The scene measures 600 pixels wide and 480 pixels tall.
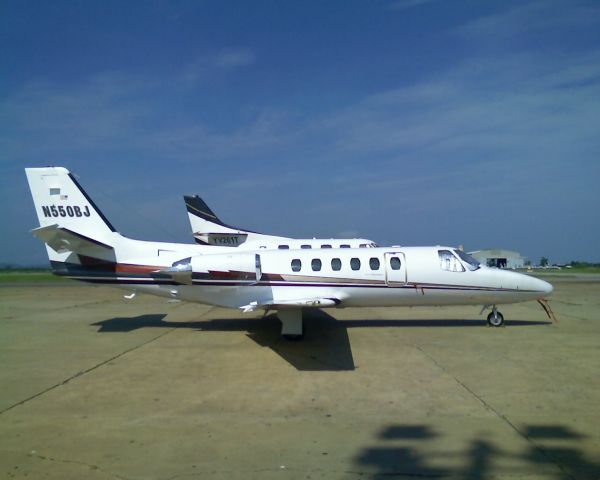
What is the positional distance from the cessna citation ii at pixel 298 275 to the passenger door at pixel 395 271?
1.1 inches

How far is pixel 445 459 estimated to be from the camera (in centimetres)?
502

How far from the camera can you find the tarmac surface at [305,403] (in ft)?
16.5

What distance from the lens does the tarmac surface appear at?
503 cm

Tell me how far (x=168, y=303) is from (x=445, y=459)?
61.1 ft

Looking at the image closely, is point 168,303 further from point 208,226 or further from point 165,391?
point 165,391

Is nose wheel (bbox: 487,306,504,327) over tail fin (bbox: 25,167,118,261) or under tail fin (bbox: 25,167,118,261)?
under

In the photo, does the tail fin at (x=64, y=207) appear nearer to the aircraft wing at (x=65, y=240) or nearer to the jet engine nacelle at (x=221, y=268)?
the aircraft wing at (x=65, y=240)

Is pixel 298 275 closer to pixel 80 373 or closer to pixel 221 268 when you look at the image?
pixel 221 268

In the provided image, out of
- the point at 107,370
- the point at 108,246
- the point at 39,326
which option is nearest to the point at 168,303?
the point at 39,326

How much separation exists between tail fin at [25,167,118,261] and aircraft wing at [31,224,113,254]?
39 millimetres

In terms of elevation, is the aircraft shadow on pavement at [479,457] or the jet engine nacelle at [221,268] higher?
the jet engine nacelle at [221,268]

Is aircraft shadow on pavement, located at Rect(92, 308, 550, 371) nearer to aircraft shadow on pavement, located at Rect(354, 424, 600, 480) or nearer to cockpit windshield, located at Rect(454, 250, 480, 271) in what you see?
cockpit windshield, located at Rect(454, 250, 480, 271)

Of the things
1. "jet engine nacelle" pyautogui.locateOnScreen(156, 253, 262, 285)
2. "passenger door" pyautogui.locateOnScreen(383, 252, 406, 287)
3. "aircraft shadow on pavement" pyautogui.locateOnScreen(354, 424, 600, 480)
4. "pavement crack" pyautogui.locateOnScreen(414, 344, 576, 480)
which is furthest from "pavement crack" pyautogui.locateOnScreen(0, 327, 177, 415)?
"pavement crack" pyautogui.locateOnScreen(414, 344, 576, 480)

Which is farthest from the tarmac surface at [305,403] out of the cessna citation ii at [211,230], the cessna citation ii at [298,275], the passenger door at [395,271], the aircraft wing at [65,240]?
the cessna citation ii at [211,230]
